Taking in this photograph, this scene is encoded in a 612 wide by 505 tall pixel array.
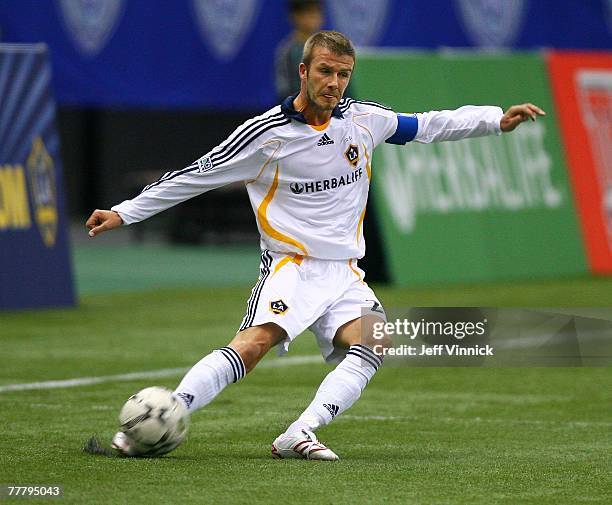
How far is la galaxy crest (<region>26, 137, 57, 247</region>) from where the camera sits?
44.1 ft

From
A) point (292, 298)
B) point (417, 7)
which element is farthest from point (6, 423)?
point (417, 7)

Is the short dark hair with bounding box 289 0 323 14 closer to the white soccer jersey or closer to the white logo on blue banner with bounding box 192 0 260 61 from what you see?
the white soccer jersey

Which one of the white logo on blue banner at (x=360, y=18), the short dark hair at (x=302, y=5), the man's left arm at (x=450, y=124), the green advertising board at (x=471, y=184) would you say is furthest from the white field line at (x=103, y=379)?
the white logo on blue banner at (x=360, y=18)

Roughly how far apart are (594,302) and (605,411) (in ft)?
19.1

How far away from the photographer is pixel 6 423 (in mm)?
7656

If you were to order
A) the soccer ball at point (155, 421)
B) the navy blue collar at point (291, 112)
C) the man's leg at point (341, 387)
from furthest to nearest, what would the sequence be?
1. the navy blue collar at point (291, 112)
2. the man's leg at point (341, 387)
3. the soccer ball at point (155, 421)

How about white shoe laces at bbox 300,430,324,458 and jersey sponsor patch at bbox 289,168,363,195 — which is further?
jersey sponsor patch at bbox 289,168,363,195

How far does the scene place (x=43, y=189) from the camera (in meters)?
13.5

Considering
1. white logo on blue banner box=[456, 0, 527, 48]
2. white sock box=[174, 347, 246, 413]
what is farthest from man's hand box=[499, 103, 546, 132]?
white logo on blue banner box=[456, 0, 527, 48]

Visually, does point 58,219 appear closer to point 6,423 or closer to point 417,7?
point 6,423

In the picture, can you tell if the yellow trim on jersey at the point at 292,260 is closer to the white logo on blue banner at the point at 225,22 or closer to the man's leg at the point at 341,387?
the man's leg at the point at 341,387

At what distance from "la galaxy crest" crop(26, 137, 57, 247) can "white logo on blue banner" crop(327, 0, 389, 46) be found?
860 cm

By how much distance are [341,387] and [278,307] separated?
18.4 inches

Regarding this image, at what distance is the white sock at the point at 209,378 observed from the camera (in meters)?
6.45
